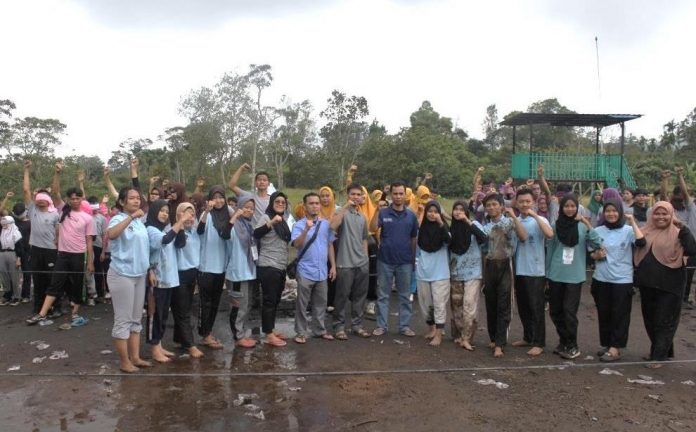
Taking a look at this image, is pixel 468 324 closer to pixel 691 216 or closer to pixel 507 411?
pixel 507 411

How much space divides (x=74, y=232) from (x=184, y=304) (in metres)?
2.39

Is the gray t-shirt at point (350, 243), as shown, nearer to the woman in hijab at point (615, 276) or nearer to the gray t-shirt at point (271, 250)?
the gray t-shirt at point (271, 250)

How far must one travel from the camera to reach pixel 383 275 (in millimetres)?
6160

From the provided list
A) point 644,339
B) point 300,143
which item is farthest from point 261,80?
point 644,339

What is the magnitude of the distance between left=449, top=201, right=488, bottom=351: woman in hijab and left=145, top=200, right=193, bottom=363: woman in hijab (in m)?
2.91

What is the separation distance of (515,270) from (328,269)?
229 cm

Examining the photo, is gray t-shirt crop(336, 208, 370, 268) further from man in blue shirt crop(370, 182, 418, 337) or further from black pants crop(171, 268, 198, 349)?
black pants crop(171, 268, 198, 349)

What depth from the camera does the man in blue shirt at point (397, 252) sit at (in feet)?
20.0

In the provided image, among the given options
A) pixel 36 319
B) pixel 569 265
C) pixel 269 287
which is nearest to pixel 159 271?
pixel 269 287

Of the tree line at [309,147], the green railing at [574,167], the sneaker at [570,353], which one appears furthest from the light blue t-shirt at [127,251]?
the tree line at [309,147]

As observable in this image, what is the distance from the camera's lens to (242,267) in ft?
18.7

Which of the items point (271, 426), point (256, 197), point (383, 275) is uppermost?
point (256, 197)

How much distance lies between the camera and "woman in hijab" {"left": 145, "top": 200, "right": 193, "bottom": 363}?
5.02 meters

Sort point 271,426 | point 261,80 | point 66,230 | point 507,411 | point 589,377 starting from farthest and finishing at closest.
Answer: point 261,80 → point 66,230 → point 589,377 → point 507,411 → point 271,426
